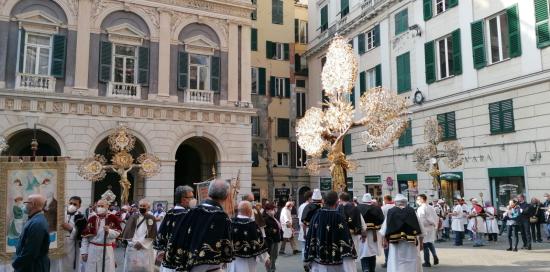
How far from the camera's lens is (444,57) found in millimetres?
23109

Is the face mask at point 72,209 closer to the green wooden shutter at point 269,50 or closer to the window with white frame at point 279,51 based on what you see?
the green wooden shutter at point 269,50

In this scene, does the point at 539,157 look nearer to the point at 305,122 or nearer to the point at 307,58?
the point at 305,122

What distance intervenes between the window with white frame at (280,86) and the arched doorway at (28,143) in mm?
16748

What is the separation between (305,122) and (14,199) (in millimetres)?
7187

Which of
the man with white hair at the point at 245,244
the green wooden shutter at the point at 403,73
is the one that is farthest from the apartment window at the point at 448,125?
the man with white hair at the point at 245,244

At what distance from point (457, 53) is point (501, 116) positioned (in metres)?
3.91

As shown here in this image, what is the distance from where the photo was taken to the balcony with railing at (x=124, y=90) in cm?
2170

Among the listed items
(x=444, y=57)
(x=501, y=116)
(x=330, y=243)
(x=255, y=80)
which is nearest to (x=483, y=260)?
(x=330, y=243)

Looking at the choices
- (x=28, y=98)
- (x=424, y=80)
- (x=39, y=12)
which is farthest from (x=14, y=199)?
(x=424, y=80)

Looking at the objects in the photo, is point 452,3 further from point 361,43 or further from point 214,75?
point 214,75

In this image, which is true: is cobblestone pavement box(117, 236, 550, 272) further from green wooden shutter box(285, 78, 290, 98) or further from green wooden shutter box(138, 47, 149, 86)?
green wooden shutter box(285, 78, 290, 98)

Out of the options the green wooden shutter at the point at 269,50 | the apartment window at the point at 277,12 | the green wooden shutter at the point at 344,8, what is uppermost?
the apartment window at the point at 277,12

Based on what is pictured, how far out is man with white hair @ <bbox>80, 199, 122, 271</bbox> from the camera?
31.5 feet

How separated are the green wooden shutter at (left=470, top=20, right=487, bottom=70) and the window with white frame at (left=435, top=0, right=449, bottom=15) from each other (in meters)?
2.38
